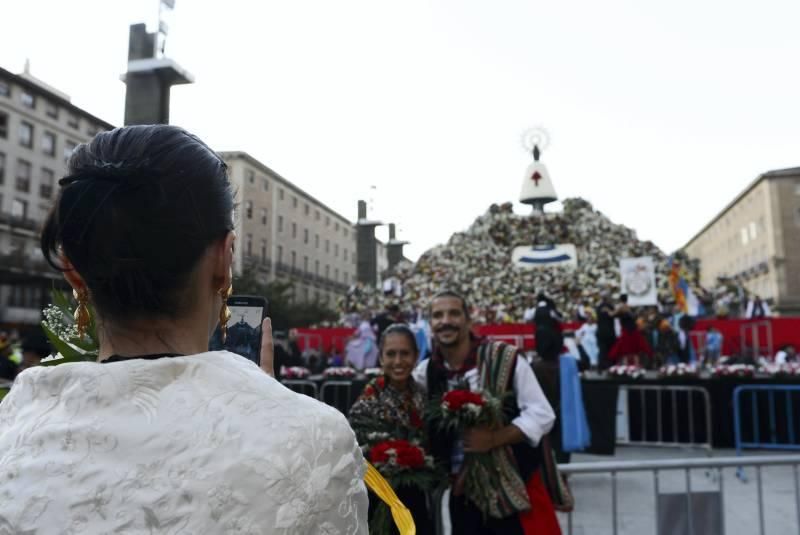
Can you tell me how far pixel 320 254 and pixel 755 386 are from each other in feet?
205

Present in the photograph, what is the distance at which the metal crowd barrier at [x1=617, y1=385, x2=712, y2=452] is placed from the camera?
8.52 metres

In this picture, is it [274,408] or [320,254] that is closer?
[274,408]

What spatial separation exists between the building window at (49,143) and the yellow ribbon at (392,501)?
4902cm

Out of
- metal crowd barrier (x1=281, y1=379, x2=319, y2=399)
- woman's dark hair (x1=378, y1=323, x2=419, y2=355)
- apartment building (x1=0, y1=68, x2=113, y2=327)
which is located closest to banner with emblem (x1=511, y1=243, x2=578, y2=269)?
metal crowd barrier (x1=281, y1=379, x2=319, y2=399)

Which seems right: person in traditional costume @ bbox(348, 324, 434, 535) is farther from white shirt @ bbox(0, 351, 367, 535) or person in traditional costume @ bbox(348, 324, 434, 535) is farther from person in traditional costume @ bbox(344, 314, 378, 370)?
person in traditional costume @ bbox(344, 314, 378, 370)

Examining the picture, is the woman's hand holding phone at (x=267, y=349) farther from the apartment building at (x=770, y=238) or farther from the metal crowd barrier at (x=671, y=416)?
the apartment building at (x=770, y=238)

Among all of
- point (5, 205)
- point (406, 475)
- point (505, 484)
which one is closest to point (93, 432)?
point (406, 475)

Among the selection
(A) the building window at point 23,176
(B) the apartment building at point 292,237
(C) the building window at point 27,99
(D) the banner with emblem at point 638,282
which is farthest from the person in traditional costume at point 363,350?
(C) the building window at point 27,99

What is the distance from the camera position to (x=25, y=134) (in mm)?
42188

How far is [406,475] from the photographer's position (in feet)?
10.6

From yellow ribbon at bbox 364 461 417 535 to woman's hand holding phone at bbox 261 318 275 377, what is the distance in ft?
1.22

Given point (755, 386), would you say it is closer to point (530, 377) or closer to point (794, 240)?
point (530, 377)

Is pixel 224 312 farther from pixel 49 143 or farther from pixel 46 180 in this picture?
pixel 49 143

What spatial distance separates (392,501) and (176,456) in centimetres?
85
